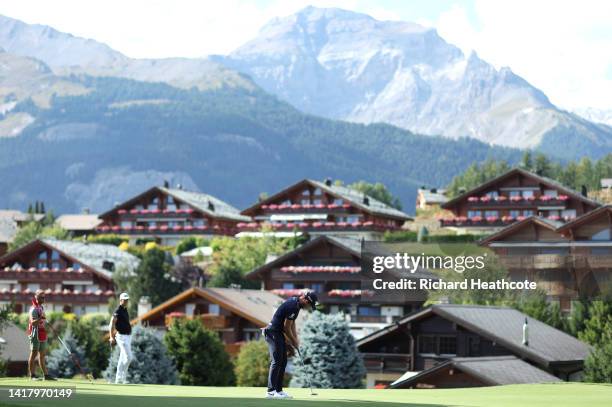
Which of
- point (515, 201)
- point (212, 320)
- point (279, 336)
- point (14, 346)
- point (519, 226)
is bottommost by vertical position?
point (279, 336)

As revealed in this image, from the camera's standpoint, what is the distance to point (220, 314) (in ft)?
284

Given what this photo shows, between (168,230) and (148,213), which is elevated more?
(148,213)

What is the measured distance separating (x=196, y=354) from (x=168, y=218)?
3385 inches

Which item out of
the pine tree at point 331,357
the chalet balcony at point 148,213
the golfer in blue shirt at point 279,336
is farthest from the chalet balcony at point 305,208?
the golfer in blue shirt at point 279,336

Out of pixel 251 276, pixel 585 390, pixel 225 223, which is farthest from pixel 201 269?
pixel 585 390

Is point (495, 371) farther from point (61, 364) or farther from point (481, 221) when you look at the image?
point (481, 221)

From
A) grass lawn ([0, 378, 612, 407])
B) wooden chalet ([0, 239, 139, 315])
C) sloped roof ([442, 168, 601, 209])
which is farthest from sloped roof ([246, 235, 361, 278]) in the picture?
grass lawn ([0, 378, 612, 407])

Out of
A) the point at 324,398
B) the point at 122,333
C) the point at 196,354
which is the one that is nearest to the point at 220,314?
the point at 196,354

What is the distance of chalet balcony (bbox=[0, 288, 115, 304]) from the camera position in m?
116

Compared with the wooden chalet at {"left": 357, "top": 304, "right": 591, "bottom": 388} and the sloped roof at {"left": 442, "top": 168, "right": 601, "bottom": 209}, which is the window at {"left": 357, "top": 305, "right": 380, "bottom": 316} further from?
the sloped roof at {"left": 442, "top": 168, "right": 601, "bottom": 209}

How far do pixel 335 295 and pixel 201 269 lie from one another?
19.0m

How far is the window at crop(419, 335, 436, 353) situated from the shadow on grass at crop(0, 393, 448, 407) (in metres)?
41.0

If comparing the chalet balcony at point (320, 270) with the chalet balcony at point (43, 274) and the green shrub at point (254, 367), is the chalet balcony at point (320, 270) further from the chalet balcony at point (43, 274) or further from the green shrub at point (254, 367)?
the green shrub at point (254, 367)

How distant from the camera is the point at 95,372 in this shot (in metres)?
77.3
